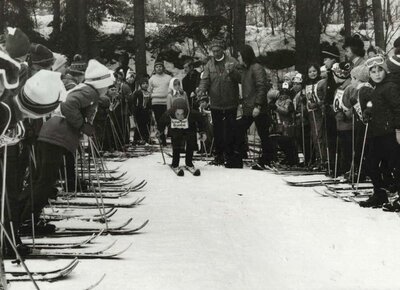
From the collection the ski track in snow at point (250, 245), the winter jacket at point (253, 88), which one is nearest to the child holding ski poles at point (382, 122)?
the ski track in snow at point (250, 245)

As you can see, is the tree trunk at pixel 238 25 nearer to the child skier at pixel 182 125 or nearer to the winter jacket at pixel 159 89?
the winter jacket at pixel 159 89

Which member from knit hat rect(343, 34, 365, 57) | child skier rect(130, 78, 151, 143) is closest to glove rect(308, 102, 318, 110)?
knit hat rect(343, 34, 365, 57)

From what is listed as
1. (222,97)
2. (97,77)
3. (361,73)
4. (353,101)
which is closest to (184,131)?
(222,97)

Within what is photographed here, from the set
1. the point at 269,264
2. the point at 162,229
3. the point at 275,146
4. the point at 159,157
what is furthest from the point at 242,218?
the point at 159,157

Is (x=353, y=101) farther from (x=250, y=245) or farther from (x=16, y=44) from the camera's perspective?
(x=16, y=44)

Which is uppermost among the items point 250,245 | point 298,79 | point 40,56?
point 40,56

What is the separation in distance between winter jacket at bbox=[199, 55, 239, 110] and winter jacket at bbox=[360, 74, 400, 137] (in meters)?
4.53

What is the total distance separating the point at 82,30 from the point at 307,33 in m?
8.45

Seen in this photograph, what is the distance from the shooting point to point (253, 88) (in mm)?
11367

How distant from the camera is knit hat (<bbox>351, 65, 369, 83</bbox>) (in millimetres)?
8406

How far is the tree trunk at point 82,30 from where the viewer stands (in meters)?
19.9

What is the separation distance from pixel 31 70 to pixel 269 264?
11.5 feet

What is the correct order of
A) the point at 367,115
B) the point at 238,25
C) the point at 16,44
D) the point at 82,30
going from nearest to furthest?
the point at 16,44
the point at 367,115
the point at 82,30
the point at 238,25

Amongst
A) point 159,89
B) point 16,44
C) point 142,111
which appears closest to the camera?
point 16,44
